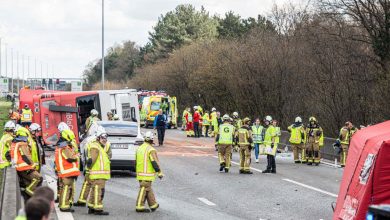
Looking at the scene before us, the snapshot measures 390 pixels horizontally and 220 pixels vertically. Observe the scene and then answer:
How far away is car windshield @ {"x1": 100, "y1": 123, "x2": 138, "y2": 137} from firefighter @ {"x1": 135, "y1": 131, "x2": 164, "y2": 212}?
6.91 metres

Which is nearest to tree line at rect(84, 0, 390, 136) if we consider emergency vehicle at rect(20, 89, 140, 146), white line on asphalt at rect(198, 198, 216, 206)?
emergency vehicle at rect(20, 89, 140, 146)

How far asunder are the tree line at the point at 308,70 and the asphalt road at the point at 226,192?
362 inches

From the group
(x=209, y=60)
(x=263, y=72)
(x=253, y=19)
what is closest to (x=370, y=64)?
(x=263, y=72)

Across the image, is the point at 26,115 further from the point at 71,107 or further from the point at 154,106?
the point at 154,106

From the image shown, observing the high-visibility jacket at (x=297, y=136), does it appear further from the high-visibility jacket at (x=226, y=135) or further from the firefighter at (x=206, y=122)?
the firefighter at (x=206, y=122)

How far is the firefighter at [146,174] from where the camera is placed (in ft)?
52.7

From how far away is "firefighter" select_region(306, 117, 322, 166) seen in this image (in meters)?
28.2

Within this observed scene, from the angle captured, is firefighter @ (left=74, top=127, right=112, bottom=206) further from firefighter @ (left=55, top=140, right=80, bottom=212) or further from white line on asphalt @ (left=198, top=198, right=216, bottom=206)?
white line on asphalt @ (left=198, top=198, right=216, bottom=206)

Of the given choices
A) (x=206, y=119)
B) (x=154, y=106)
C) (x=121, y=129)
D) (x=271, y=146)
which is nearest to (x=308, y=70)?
(x=206, y=119)

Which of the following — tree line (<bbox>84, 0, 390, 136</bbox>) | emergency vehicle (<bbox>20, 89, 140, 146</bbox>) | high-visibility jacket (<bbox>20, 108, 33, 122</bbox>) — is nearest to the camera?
emergency vehicle (<bbox>20, 89, 140, 146</bbox>)

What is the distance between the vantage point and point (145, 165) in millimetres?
16203

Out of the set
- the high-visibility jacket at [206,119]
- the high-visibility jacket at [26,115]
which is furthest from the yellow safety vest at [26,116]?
the high-visibility jacket at [206,119]

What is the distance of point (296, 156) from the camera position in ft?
97.1

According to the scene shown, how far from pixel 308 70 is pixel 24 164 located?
32.2 m
